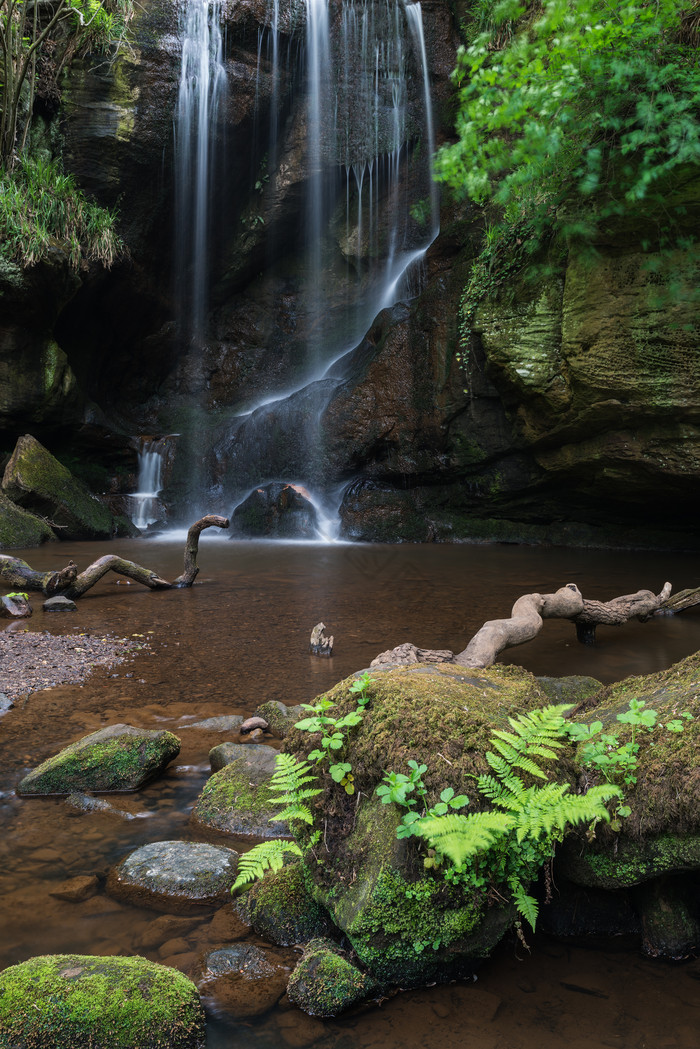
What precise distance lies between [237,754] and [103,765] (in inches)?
22.5

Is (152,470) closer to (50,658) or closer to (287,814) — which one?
(50,658)

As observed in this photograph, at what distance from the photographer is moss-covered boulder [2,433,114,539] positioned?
443 inches

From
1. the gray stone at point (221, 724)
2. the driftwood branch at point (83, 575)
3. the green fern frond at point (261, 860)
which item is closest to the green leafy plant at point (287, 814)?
the green fern frond at point (261, 860)

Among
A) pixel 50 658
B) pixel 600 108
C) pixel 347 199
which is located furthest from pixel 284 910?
pixel 347 199

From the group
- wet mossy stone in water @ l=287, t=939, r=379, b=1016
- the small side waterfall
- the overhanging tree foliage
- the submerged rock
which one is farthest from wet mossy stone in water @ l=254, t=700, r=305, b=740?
the small side waterfall

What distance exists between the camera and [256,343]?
55.8 feet

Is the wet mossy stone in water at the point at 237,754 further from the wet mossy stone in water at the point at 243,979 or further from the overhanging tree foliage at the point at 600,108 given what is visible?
the overhanging tree foliage at the point at 600,108

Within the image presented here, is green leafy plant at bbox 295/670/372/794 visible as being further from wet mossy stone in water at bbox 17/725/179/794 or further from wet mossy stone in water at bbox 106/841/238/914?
wet mossy stone in water at bbox 17/725/179/794

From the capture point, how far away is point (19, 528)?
1062 centimetres

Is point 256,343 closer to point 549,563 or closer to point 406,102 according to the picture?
point 406,102

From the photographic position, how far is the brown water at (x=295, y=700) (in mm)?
1597

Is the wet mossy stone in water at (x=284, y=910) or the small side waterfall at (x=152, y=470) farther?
the small side waterfall at (x=152, y=470)

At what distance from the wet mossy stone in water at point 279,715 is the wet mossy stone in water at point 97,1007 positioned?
184 cm

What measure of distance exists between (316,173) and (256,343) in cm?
415
